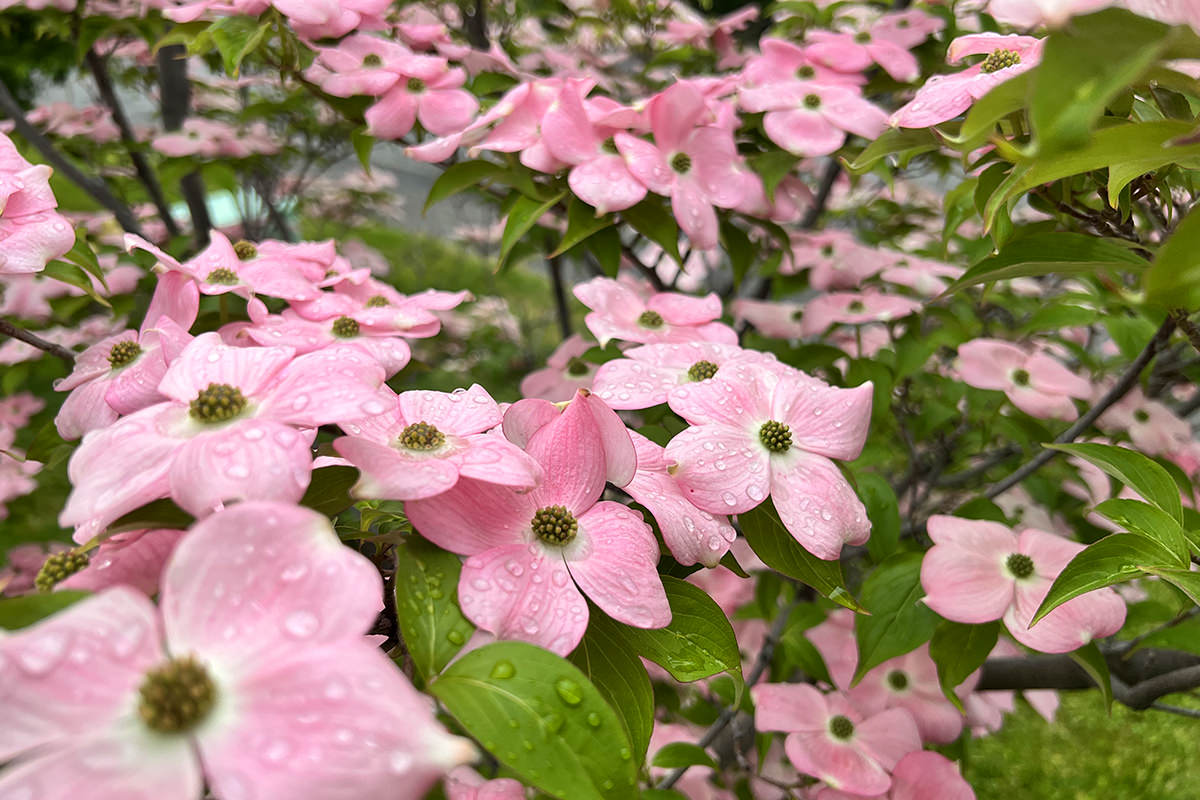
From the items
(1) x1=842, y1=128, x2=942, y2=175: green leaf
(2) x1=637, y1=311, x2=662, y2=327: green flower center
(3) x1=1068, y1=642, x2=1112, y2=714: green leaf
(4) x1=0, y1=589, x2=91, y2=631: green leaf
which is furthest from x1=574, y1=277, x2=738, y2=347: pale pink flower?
(4) x1=0, y1=589, x2=91, y2=631: green leaf

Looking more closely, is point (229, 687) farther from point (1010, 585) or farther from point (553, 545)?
point (1010, 585)

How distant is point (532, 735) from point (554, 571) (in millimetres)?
111

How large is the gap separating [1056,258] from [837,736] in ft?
1.80

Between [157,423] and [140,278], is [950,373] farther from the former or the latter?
[140,278]

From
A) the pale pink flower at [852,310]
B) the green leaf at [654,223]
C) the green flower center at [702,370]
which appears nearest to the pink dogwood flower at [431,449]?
the green flower center at [702,370]

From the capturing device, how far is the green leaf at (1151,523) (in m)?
0.54

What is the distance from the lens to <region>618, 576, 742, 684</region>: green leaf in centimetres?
48

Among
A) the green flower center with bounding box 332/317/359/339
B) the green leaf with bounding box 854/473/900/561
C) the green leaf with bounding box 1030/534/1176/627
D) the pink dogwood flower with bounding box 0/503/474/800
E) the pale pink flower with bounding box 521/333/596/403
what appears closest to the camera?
the pink dogwood flower with bounding box 0/503/474/800

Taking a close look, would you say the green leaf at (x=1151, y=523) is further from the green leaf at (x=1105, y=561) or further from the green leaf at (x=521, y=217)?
the green leaf at (x=521, y=217)

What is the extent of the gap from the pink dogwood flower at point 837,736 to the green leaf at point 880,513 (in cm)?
19

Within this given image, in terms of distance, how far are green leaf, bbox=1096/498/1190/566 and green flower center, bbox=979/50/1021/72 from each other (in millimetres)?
391

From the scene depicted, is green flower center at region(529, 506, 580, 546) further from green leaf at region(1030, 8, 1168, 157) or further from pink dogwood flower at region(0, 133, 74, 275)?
pink dogwood flower at region(0, 133, 74, 275)

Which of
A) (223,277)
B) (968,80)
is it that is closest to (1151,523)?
(968,80)

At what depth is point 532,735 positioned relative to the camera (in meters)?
0.37
